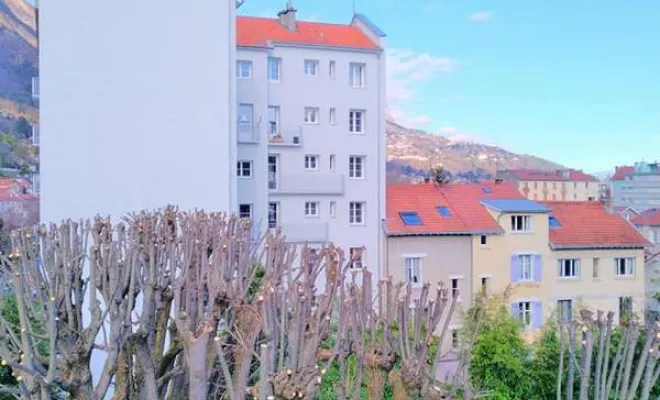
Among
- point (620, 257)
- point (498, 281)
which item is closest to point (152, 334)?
point (498, 281)

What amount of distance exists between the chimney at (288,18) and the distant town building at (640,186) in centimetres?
5953

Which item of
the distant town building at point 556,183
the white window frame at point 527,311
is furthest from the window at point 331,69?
the distant town building at point 556,183

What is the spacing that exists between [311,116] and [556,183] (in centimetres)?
6707

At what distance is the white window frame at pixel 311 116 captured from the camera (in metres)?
→ 30.1

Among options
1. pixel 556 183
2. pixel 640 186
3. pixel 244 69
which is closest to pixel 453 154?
pixel 556 183

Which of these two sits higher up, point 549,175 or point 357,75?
point 357,75

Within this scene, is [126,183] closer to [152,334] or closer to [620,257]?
[152,334]

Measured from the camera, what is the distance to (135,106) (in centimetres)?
2247

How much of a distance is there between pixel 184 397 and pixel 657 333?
20.7 ft

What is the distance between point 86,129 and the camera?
2198 centimetres

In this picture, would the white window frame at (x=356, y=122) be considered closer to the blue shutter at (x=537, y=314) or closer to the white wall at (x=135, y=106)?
the white wall at (x=135, y=106)

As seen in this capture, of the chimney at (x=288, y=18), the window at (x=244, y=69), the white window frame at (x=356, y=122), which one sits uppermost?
the chimney at (x=288, y=18)

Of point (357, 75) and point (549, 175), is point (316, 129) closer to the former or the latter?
point (357, 75)

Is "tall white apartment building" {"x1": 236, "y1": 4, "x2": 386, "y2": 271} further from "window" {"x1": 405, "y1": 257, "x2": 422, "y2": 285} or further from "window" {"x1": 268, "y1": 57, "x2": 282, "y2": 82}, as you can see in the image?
"window" {"x1": 405, "y1": 257, "x2": 422, "y2": 285}
